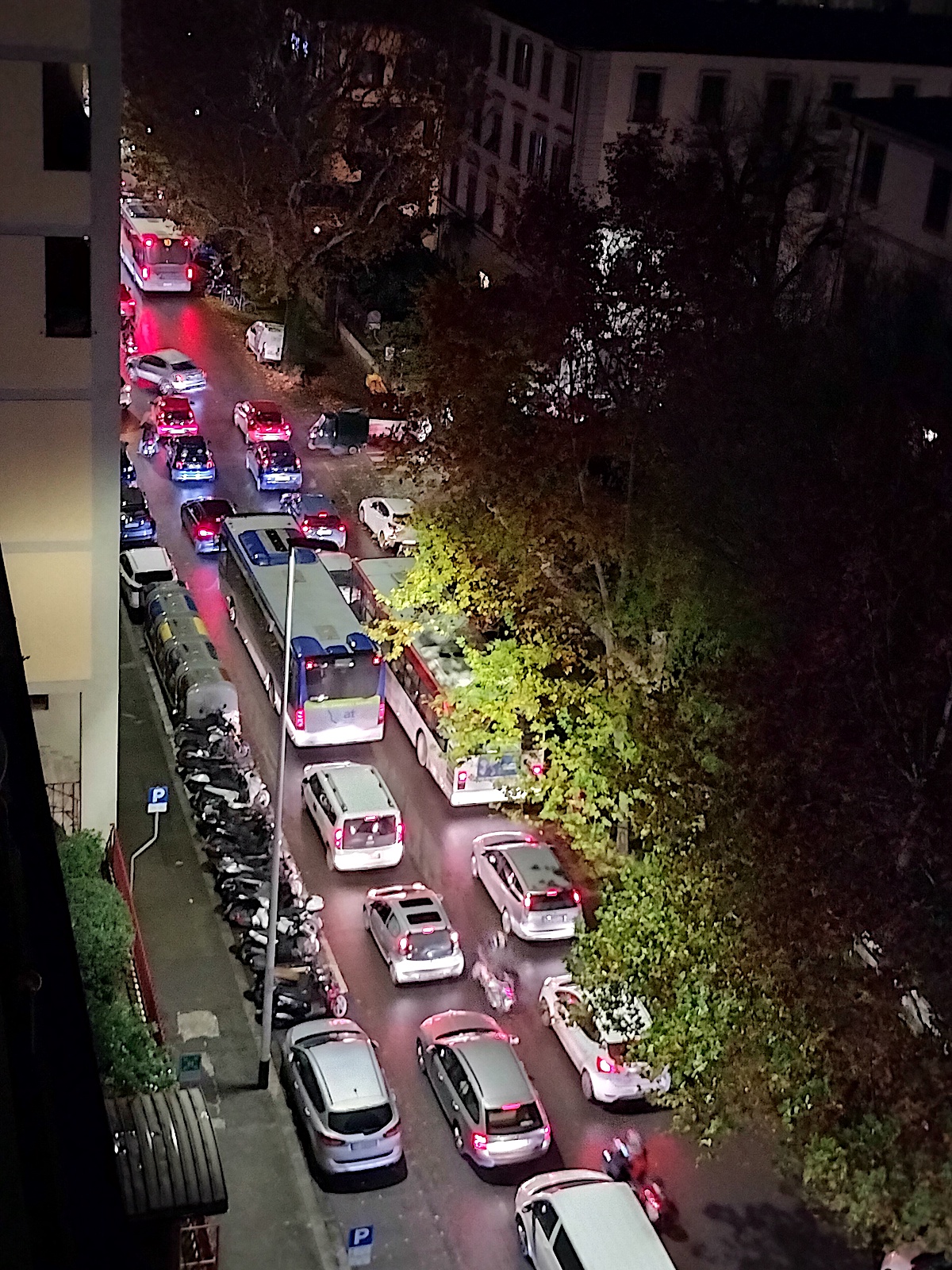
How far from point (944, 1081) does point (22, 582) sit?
10024mm

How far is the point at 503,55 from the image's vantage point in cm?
4031

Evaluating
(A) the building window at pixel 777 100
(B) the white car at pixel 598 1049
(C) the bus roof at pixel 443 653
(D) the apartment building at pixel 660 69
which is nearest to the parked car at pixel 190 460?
(C) the bus roof at pixel 443 653

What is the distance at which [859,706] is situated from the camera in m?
13.2

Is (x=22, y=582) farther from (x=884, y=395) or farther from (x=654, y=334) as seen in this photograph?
(x=884, y=395)

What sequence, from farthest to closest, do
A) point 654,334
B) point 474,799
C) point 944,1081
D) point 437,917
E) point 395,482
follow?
point 395,482, point 474,799, point 654,334, point 437,917, point 944,1081

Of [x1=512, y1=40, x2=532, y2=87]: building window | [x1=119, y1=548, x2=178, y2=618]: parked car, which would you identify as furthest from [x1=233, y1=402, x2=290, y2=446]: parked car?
[x1=512, y1=40, x2=532, y2=87]: building window

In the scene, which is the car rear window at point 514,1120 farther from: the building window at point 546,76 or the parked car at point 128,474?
the building window at point 546,76

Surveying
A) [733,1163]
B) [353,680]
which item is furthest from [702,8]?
[733,1163]

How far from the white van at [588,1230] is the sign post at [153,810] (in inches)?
248

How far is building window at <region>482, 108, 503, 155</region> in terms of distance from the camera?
4066 centimetres

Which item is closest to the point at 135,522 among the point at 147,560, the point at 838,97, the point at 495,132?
the point at 147,560

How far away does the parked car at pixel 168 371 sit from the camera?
36281 millimetres

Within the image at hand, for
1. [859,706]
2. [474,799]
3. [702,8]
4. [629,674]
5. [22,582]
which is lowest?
[474,799]

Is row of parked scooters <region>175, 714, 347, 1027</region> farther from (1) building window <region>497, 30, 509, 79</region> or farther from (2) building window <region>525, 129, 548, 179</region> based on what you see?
(1) building window <region>497, 30, 509, 79</region>
